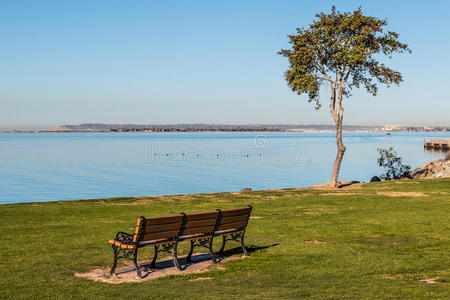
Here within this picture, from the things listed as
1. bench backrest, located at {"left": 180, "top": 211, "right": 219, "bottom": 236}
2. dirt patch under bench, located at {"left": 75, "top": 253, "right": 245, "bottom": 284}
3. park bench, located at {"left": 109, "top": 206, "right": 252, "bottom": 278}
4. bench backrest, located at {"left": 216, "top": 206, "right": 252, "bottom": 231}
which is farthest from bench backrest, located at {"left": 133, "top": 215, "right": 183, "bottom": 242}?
bench backrest, located at {"left": 216, "top": 206, "right": 252, "bottom": 231}

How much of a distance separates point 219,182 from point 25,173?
1027 inches

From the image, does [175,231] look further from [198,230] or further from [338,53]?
[338,53]

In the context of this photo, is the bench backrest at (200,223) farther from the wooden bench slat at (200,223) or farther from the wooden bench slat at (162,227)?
the wooden bench slat at (162,227)

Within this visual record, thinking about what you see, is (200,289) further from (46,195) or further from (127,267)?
(46,195)

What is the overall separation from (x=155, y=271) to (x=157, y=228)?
0.96 metres

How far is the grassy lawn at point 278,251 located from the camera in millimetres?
8859

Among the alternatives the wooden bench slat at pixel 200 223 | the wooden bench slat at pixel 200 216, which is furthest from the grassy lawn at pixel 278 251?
the wooden bench slat at pixel 200 216

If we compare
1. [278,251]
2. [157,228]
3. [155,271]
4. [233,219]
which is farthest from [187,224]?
[278,251]

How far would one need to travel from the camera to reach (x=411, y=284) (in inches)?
354

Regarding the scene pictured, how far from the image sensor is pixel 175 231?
10.5m

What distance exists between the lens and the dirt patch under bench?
392 inches

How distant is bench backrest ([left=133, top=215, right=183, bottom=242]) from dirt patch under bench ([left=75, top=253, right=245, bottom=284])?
71 centimetres

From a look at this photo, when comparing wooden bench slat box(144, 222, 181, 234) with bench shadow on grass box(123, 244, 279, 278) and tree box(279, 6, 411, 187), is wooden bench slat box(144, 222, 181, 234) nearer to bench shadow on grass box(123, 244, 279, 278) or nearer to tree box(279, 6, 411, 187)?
bench shadow on grass box(123, 244, 279, 278)

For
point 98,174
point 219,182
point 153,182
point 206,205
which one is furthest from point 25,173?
point 206,205
